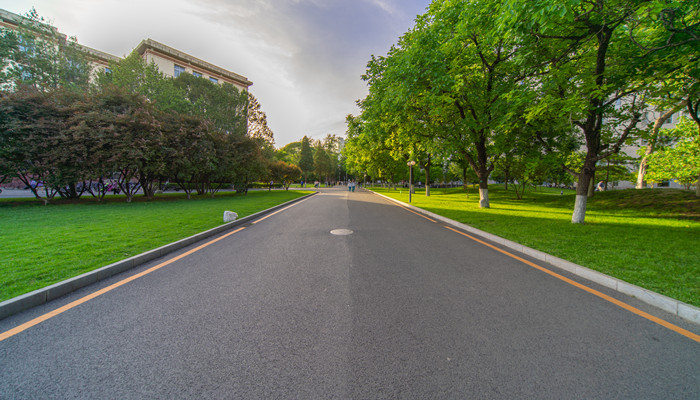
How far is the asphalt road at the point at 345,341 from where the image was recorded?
6.01 feet

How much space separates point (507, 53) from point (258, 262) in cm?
1451

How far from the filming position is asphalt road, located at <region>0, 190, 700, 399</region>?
183 cm

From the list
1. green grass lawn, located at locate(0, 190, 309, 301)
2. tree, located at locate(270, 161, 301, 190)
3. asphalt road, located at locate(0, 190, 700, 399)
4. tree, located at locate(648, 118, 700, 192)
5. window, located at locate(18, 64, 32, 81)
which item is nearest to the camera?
asphalt road, located at locate(0, 190, 700, 399)

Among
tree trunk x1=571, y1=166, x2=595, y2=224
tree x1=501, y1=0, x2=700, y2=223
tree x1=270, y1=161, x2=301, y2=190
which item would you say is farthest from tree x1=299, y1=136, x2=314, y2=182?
tree trunk x1=571, y1=166, x2=595, y2=224

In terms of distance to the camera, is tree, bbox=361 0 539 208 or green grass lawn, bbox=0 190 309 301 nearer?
green grass lawn, bbox=0 190 309 301

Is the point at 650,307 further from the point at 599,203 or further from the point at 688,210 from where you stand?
the point at 599,203

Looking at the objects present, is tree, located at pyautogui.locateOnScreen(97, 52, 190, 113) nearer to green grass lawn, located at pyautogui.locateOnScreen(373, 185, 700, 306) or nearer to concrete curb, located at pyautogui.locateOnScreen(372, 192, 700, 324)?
green grass lawn, located at pyautogui.locateOnScreen(373, 185, 700, 306)

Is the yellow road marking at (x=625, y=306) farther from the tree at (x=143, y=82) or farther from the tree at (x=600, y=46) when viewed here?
the tree at (x=143, y=82)

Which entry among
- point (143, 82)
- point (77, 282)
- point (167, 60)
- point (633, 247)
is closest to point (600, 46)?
point (633, 247)

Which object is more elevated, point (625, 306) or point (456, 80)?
point (456, 80)

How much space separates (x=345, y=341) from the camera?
2.38 metres

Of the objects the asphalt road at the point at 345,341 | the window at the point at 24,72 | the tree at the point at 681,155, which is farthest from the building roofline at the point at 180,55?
the tree at the point at 681,155

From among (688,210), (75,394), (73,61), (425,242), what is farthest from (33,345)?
(73,61)

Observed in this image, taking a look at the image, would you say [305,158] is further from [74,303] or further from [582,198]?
[74,303]
